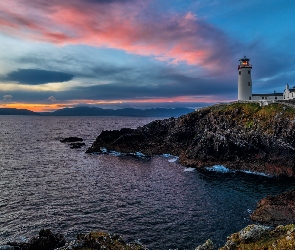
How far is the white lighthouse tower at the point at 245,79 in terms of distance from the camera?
90938mm

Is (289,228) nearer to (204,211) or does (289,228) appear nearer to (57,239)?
(57,239)

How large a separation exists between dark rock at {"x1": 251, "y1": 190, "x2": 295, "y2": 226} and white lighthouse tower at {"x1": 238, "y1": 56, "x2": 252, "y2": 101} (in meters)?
60.9

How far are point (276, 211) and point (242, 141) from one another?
30.7 m

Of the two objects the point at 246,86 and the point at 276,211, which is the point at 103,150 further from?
the point at 276,211

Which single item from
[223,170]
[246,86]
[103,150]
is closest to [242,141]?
[223,170]

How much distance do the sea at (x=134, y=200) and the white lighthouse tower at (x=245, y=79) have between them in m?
41.2

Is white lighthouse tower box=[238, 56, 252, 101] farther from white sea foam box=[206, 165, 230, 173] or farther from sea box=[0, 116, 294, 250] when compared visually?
sea box=[0, 116, 294, 250]

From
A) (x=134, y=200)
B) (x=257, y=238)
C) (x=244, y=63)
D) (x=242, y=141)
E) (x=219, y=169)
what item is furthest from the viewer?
(x=244, y=63)

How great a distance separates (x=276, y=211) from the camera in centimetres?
3284

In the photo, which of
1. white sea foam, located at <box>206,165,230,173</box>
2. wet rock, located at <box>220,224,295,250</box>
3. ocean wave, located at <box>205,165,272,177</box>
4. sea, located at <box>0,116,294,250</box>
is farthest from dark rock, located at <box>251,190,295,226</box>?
white sea foam, located at <box>206,165,230,173</box>

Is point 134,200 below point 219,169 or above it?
below

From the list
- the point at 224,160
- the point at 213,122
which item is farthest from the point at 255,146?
the point at 213,122

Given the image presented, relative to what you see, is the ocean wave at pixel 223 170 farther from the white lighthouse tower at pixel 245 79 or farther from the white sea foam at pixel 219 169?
the white lighthouse tower at pixel 245 79

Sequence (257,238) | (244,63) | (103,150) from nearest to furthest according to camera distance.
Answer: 1. (257,238)
2. (103,150)
3. (244,63)
